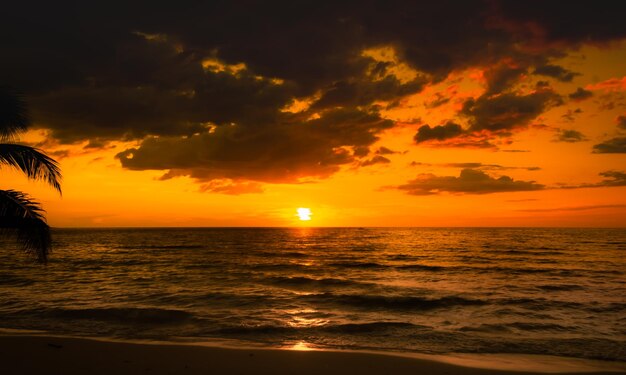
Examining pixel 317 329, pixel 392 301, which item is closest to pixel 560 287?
pixel 392 301

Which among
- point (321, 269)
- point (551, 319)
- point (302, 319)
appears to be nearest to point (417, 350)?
point (302, 319)

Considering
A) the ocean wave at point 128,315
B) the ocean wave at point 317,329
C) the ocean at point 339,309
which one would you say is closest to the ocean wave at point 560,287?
the ocean at point 339,309

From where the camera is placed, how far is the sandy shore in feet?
34.1

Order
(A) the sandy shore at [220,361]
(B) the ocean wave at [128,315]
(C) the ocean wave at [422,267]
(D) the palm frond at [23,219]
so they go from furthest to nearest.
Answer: (C) the ocean wave at [422,267] → (B) the ocean wave at [128,315] → (D) the palm frond at [23,219] → (A) the sandy shore at [220,361]

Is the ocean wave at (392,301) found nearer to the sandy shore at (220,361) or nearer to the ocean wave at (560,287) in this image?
the ocean wave at (560,287)

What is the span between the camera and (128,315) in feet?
60.6

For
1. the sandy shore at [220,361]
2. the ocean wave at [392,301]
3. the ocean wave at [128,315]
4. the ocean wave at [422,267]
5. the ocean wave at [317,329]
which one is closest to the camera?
the sandy shore at [220,361]

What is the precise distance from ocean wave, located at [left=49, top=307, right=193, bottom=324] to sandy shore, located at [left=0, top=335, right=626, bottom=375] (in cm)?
472

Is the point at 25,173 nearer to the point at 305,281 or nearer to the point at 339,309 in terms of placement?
the point at 339,309

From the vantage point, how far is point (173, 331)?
15758 mm

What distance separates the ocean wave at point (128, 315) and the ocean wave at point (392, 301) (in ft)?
24.8

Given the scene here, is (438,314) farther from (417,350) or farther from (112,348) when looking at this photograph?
(112,348)

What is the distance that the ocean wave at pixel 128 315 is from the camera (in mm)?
17703

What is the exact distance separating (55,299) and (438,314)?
19.1 m
